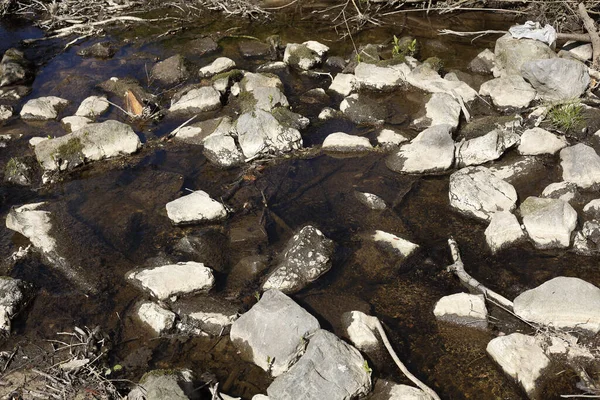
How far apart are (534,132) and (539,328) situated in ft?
10.6

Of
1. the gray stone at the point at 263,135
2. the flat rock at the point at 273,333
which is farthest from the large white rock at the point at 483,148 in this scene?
the flat rock at the point at 273,333

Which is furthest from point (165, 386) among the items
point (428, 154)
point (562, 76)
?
point (562, 76)

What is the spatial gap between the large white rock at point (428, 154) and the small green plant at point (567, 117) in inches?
64.1

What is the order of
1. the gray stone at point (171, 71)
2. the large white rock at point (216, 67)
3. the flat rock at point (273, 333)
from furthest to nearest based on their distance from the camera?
the large white rock at point (216, 67), the gray stone at point (171, 71), the flat rock at point (273, 333)

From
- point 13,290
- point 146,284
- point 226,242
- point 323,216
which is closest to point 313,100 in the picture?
point 323,216

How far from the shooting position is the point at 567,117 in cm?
689

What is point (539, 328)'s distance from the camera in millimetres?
4363

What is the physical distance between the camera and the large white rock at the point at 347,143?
7031mm

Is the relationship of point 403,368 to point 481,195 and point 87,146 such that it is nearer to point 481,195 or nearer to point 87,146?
point 481,195

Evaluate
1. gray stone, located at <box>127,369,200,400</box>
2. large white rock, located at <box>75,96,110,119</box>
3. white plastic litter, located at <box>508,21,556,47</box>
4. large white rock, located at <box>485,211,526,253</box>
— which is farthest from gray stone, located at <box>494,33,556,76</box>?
gray stone, located at <box>127,369,200,400</box>

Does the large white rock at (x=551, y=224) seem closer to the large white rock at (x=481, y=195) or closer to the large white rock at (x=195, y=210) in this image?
the large white rock at (x=481, y=195)

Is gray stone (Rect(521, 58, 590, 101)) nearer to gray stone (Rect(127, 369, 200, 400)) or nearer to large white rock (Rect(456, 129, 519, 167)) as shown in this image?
large white rock (Rect(456, 129, 519, 167))

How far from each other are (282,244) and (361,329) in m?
1.49

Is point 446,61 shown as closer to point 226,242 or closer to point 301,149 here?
point 301,149
